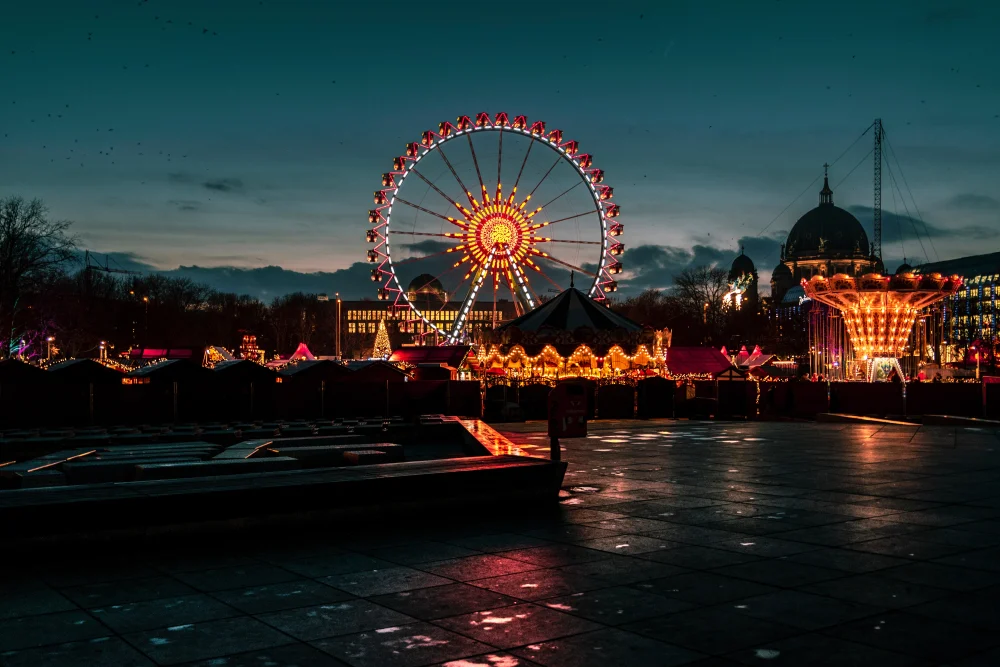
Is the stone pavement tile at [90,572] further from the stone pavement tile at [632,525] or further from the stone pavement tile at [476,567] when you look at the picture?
the stone pavement tile at [632,525]

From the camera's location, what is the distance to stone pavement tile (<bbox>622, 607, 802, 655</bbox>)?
23.1 feet

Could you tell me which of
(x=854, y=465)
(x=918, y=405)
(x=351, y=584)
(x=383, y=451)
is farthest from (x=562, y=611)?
(x=918, y=405)

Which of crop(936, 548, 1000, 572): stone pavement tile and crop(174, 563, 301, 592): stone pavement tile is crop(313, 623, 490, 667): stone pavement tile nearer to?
crop(174, 563, 301, 592): stone pavement tile

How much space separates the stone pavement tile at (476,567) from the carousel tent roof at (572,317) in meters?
36.1

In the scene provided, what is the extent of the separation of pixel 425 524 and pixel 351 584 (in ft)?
10.4

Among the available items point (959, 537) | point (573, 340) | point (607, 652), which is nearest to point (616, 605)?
point (607, 652)

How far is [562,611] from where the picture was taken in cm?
791

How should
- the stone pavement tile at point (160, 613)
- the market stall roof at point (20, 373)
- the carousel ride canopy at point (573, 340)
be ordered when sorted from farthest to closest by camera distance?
the carousel ride canopy at point (573, 340), the market stall roof at point (20, 373), the stone pavement tile at point (160, 613)

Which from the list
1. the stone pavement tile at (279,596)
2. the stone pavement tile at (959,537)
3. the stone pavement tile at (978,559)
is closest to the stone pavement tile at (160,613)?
the stone pavement tile at (279,596)

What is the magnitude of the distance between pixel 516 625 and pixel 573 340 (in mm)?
38299

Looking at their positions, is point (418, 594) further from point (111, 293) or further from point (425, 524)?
point (111, 293)

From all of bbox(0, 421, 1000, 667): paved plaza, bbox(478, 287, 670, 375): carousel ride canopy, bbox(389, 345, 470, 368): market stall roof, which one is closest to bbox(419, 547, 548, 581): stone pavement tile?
bbox(0, 421, 1000, 667): paved plaza

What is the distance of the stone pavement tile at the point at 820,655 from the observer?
258 inches

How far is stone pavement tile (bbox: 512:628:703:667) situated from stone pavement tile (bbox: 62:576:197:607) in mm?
3209
